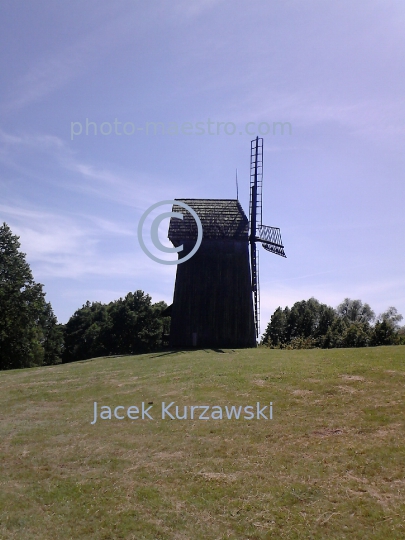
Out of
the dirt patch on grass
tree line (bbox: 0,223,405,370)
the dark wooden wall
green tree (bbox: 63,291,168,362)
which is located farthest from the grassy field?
green tree (bbox: 63,291,168,362)

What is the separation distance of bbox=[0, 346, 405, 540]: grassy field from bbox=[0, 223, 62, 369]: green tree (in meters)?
27.6

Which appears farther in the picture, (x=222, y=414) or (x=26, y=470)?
(x=222, y=414)

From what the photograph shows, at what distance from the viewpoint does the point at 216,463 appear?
10219mm

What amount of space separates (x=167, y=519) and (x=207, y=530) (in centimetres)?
81

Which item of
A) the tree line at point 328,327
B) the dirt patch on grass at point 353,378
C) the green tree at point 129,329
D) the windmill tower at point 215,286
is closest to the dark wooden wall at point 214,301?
the windmill tower at point 215,286

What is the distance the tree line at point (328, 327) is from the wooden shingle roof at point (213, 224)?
1188cm

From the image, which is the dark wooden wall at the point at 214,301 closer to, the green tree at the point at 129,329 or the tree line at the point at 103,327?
the tree line at the point at 103,327

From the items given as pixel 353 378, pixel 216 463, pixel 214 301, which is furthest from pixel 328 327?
pixel 216 463

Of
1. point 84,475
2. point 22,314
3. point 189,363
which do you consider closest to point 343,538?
point 84,475

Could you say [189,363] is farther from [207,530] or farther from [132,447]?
[207,530]

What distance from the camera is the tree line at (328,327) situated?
4595 centimetres

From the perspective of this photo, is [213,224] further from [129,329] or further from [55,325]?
[55,325]

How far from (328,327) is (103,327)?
1378 inches

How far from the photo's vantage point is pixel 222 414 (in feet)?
44.4
